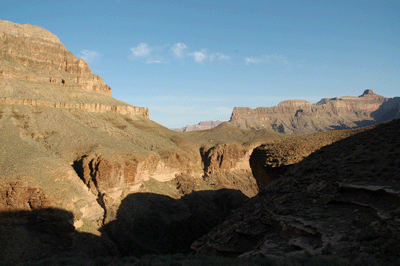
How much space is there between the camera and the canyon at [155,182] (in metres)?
11.2

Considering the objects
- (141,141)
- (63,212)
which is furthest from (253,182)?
(63,212)

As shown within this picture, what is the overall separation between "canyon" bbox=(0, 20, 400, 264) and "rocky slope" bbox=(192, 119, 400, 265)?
0.07 meters

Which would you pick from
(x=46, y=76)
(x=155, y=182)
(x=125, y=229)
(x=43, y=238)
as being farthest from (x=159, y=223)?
(x=46, y=76)

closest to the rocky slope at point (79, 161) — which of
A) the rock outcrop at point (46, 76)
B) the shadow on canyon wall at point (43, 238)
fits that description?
the shadow on canyon wall at point (43, 238)

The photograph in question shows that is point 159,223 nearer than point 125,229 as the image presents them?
No

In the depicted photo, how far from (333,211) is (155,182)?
39971 millimetres

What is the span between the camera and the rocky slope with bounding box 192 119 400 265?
8125 millimetres

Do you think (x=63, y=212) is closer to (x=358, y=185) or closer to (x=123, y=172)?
(x=123, y=172)

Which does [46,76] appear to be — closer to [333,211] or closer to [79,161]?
[79,161]

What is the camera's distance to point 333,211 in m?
Answer: 10.6

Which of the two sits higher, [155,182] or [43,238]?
[155,182]

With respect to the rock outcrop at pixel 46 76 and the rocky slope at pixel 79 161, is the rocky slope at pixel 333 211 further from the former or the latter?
the rock outcrop at pixel 46 76

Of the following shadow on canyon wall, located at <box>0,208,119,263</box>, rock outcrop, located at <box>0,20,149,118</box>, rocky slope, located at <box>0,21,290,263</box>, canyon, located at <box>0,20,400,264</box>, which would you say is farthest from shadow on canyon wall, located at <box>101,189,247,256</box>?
rock outcrop, located at <box>0,20,149,118</box>

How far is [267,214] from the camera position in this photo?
519 inches
